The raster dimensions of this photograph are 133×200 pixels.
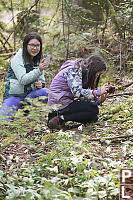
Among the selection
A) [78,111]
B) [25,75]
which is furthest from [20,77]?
[78,111]

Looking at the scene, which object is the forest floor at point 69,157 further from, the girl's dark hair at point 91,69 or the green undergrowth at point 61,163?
the girl's dark hair at point 91,69

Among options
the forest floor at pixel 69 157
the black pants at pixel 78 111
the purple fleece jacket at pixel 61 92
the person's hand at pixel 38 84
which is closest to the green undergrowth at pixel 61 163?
→ the forest floor at pixel 69 157

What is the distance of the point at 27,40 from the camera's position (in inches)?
179

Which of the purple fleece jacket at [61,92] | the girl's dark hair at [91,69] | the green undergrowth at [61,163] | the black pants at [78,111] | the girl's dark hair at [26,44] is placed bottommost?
the green undergrowth at [61,163]

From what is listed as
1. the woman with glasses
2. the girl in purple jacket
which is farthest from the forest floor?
the woman with glasses

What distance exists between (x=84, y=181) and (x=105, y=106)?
9.07 feet

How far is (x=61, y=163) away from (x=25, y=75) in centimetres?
192

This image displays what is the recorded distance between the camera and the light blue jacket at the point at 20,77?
4402mm

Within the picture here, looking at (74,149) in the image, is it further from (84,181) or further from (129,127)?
(129,127)

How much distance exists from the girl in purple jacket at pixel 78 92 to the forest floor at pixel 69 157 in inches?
9.3

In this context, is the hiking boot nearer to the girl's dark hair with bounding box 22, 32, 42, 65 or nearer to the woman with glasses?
the woman with glasses

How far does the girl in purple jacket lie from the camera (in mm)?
4039

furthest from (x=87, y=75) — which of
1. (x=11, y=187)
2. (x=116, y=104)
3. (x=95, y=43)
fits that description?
(x=95, y=43)

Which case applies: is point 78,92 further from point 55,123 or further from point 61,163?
point 61,163
